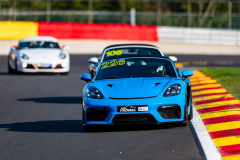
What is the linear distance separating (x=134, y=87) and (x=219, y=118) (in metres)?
1.82

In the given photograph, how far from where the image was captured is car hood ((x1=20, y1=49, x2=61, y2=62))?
17453 mm

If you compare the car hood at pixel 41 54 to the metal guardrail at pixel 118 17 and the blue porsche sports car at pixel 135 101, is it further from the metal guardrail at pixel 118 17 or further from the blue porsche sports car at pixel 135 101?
the metal guardrail at pixel 118 17

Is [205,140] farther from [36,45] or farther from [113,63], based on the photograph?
[36,45]

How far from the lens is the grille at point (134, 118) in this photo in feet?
24.3

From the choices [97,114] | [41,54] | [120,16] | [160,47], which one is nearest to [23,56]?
[41,54]

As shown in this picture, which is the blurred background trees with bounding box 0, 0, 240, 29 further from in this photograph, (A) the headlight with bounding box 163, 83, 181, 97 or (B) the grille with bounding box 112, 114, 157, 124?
(B) the grille with bounding box 112, 114, 157, 124

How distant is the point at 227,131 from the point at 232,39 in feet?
84.3

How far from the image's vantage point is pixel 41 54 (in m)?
17.6

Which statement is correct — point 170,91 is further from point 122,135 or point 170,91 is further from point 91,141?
point 91,141

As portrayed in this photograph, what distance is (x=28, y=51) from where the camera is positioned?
1789cm

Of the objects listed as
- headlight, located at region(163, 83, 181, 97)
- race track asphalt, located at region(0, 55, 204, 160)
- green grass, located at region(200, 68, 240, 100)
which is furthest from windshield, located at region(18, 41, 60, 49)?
headlight, located at region(163, 83, 181, 97)

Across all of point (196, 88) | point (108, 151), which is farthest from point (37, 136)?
point (196, 88)

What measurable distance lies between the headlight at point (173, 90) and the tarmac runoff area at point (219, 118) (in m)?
0.63

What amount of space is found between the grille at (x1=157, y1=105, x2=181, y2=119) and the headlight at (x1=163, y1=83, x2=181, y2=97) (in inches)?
7.5
